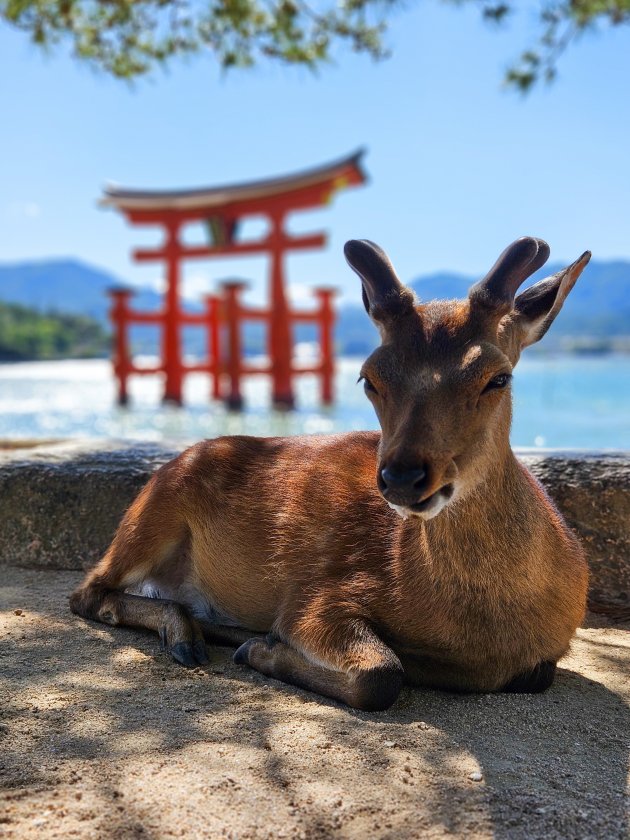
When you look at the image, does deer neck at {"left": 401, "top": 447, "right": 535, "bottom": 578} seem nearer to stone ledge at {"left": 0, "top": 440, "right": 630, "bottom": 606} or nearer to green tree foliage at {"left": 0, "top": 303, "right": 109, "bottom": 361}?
stone ledge at {"left": 0, "top": 440, "right": 630, "bottom": 606}

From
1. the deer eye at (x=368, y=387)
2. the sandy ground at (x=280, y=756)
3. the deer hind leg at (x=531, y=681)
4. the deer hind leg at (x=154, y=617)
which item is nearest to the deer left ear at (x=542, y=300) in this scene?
the deer eye at (x=368, y=387)

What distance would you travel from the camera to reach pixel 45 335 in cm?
5281

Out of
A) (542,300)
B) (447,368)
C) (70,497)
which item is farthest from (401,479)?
(70,497)

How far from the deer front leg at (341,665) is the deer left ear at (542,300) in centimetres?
96

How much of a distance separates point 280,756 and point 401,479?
2.30 feet

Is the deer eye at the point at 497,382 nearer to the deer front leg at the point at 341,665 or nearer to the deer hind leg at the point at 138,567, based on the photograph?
the deer front leg at the point at 341,665

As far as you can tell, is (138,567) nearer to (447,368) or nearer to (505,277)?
(447,368)

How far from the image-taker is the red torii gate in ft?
52.5

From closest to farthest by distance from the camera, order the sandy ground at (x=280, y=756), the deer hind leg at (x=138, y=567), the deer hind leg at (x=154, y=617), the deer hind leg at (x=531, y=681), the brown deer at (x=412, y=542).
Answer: the sandy ground at (x=280, y=756), the brown deer at (x=412, y=542), the deer hind leg at (x=531, y=681), the deer hind leg at (x=154, y=617), the deer hind leg at (x=138, y=567)

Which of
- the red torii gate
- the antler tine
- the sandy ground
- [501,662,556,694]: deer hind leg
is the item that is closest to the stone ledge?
the sandy ground

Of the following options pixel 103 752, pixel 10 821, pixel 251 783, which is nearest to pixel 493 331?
pixel 251 783

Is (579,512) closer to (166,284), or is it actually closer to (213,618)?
(213,618)

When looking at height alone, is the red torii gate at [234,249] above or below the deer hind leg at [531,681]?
above

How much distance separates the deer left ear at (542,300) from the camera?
8.21 feet
